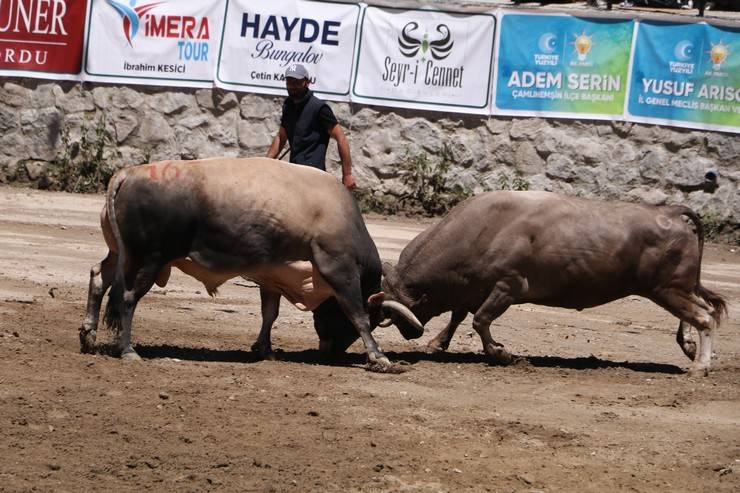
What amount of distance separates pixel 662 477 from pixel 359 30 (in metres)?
10.7

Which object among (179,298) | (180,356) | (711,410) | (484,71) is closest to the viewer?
(711,410)

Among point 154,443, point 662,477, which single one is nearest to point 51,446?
point 154,443

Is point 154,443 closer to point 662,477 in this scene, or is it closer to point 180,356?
point 180,356

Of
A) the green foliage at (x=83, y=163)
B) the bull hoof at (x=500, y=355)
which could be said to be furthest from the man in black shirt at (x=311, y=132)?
the green foliage at (x=83, y=163)

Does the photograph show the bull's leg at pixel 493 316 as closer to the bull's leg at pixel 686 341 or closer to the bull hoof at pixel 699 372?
the bull hoof at pixel 699 372

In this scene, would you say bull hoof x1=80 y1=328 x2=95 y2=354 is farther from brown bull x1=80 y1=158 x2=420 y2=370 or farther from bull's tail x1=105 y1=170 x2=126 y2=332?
bull's tail x1=105 y1=170 x2=126 y2=332

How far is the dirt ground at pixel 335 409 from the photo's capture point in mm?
6891

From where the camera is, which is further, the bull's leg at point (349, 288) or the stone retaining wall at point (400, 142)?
the stone retaining wall at point (400, 142)

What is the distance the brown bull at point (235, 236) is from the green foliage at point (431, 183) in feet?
24.9

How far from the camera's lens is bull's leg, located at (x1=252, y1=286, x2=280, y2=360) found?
9539 mm

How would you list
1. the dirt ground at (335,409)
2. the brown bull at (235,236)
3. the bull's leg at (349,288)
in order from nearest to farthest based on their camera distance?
the dirt ground at (335,409)
the brown bull at (235,236)
the bull's leg at (349,288)

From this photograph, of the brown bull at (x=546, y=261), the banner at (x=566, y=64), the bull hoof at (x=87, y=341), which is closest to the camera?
the bull hoof at (x=87, y=341)

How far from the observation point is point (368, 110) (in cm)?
1708

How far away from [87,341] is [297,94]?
2.81 meters
